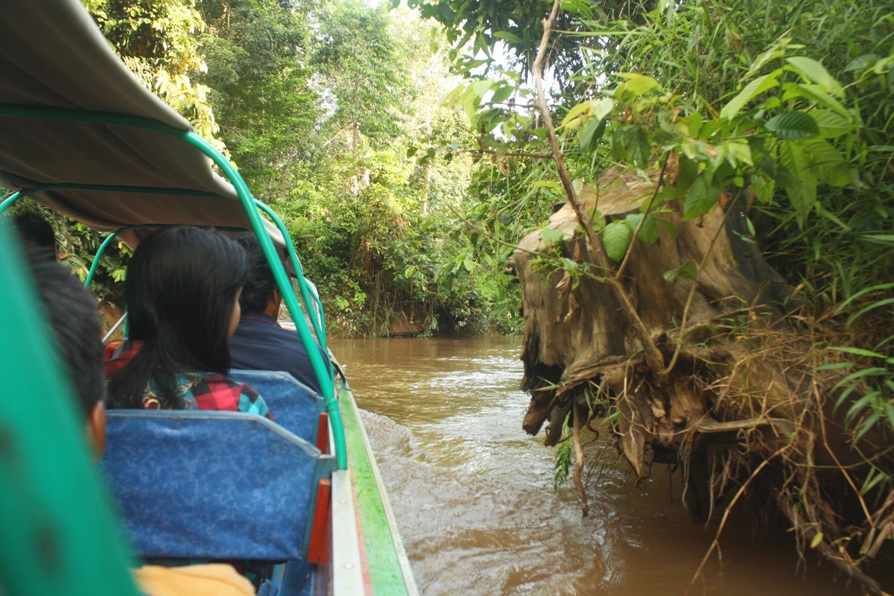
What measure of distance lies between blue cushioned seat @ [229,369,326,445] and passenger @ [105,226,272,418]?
18.2 inches

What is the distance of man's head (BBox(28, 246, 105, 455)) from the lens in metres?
0.74

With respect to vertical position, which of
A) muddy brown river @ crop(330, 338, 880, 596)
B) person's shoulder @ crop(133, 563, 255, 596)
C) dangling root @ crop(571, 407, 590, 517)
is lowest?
muddy brown river @ crop(330, 338, 880, 596)

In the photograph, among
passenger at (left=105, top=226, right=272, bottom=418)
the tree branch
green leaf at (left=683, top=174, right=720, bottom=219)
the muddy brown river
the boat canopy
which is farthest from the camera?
the muddy brown river

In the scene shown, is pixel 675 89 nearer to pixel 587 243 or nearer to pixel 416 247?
pixel 587 243

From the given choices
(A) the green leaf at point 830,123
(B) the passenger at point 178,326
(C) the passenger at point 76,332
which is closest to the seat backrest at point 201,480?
(B) the passenger at point 178,326

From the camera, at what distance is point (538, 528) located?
3.20 meters

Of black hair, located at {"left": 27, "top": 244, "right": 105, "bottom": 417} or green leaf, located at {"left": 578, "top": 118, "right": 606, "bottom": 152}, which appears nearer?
black hair, located at {"left": 27, "top": 244, "right": 105, "bottom": 417}

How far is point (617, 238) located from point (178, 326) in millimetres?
1507

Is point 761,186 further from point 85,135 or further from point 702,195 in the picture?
point 85,135

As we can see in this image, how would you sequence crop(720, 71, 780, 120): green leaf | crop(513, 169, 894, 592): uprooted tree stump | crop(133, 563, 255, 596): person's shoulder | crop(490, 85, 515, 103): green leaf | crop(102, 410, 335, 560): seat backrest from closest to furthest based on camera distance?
crop(133, 563, 255, 596): person's shoulder < crop(102, 410, 335, 560): seat backrest < crop(720, 71, 780, 120): green leaf < crop(513, 169, 894, 592): uprooted tree stump < crop(490, 85, 515, 103): green leaf

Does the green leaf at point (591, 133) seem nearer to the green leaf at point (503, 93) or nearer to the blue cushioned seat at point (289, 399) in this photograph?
the green leaf at point (503, 93)

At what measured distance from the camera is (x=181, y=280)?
150 centimetres

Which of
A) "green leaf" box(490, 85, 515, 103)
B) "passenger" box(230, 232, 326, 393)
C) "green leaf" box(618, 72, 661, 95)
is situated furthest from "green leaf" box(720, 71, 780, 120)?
"passenger" box(230, 232, 326, 393)

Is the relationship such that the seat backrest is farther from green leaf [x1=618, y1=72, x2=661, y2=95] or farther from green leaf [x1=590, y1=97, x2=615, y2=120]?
green leaf [x1=618, y1=72, x2=661, y2=95]
